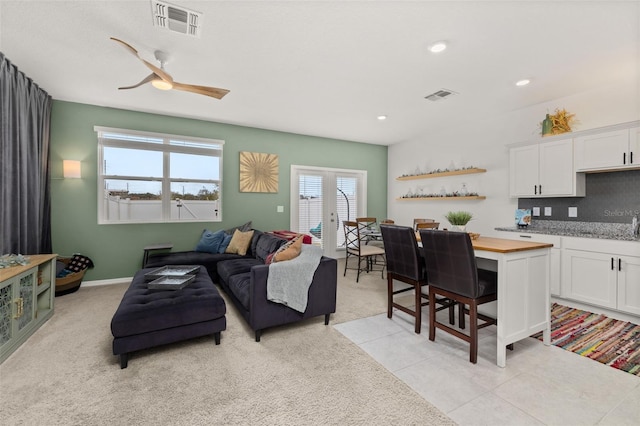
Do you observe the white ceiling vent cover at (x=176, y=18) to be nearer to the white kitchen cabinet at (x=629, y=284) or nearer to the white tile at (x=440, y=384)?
the white tile at (x=440, y=384)

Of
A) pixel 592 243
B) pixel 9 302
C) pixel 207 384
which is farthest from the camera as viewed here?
pixel 592 243

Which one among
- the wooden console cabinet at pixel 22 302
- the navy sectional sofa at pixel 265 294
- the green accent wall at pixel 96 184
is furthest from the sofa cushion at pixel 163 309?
the green accent wall at pixel 96 184

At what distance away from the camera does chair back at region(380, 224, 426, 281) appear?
2664 millimetres

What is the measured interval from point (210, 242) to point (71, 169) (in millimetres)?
2102

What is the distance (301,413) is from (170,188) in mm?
4139

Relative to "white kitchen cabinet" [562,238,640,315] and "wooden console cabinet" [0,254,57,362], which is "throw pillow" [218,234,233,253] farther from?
"white kitchen cabinet" [562,238,640,315]

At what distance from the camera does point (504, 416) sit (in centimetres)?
161

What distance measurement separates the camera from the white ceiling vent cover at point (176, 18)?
209 centimetres

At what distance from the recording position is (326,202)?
614cm

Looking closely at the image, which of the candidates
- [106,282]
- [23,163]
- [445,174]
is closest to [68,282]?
[106,282]

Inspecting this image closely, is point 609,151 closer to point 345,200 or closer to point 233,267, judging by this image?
point 345,200

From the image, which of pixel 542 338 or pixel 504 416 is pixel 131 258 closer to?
pixel 504 416

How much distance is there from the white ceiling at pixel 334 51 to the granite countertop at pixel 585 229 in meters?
1.72

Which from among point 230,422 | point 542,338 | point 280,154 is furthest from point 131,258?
point 542,338
